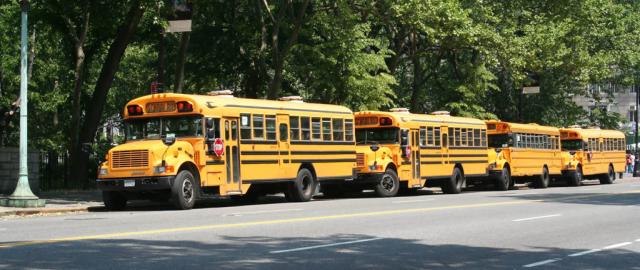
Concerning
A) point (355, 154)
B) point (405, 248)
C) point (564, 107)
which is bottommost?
point (405, 248)

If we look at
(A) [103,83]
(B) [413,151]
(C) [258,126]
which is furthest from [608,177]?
(C) [258,126]

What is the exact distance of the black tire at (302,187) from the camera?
27375 millimetres

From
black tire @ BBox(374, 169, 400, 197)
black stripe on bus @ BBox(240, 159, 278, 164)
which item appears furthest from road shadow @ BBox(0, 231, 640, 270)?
black tire @ BBox(374, 169, 400, 197)

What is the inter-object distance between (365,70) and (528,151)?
338 inches

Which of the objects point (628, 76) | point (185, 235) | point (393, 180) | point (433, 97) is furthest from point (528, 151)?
point (185, 235)

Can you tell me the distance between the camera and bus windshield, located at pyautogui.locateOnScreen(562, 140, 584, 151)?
47531 millimetres

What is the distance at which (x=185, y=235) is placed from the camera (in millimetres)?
14930

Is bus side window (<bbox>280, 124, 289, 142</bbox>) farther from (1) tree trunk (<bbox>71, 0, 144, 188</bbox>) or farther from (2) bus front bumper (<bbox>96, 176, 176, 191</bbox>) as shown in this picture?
(1) tree trunk (<bbox>71, 0, 144, 188</bbox>)

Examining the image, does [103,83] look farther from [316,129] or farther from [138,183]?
[138,183]

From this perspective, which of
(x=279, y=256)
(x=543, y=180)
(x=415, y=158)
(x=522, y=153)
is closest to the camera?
(x=279, y=256)

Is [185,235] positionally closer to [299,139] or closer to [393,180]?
[299,139]

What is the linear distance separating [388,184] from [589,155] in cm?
1956

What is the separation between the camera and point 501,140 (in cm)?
4012

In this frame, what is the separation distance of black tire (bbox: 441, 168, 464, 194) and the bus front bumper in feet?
50.5
